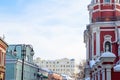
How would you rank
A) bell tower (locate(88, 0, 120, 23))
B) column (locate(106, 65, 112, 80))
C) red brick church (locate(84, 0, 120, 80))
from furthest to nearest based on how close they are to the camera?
bell tower (locate(88, 0, 120, 23))
red brick church (locate(84, 0, 120, 80))
column (locate(106, 65, 112, 80))

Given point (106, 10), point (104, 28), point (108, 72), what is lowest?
point (108, 72)

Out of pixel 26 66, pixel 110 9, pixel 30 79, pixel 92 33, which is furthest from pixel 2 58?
pixel 30 79

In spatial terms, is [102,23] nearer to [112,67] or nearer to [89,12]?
[89,12]

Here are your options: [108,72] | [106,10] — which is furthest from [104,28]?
[108,72]

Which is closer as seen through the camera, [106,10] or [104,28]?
[104,28]

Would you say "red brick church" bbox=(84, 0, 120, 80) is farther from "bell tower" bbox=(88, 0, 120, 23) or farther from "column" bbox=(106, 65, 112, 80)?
"column" bbox=(106, 65, 112, 80)

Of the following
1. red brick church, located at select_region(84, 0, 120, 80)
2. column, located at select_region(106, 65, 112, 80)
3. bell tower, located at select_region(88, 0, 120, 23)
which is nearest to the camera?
column, located at select_region(106, 65, 112, 80)

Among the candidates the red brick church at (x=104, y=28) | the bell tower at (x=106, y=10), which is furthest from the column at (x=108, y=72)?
the bell tower at (x=106, y=10)

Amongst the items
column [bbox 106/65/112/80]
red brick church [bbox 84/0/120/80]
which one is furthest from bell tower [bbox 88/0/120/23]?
column [bbox 106/65/112/80]

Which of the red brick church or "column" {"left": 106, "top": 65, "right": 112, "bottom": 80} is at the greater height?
the red brick church

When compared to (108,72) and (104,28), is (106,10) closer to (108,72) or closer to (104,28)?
(104,28)

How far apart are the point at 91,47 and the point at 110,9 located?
677 centimetres

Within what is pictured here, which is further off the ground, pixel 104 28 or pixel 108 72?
pixel 104 28

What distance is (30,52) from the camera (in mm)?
82688
